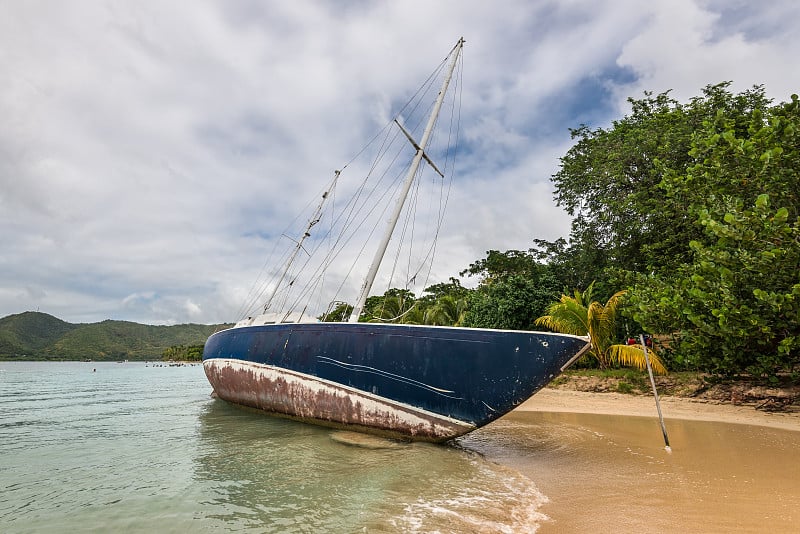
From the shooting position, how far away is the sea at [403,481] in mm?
3676

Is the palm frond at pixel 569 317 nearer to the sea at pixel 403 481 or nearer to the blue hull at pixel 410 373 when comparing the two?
the sea at pixel 403 481

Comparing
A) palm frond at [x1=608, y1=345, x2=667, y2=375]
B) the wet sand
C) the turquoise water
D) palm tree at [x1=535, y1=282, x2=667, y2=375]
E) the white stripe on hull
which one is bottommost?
the turquoise water

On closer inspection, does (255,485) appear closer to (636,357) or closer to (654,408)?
(654,408)

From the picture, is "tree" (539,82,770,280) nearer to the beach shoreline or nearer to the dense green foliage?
the dense green foliage

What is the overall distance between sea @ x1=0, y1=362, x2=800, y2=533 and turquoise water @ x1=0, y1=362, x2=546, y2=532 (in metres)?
0.02

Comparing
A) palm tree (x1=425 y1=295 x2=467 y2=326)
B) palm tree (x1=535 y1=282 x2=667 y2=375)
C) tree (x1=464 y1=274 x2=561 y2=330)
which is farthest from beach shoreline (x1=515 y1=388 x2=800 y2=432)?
palm tree (x1=425 y1=295 x2=467 y2=326)

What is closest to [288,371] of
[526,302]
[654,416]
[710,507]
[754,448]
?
[710,507]

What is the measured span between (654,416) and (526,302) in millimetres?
7677

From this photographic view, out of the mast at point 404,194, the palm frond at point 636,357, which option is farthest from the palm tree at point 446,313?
the mast at point 404,194

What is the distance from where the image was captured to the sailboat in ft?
18.9

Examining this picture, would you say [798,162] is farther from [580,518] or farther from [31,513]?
[31,513]

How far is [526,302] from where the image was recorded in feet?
55.7

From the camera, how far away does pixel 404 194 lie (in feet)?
29.8

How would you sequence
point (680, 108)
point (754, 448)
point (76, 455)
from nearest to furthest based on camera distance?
point (754, 448), point (76, 455), point (680, 108)
